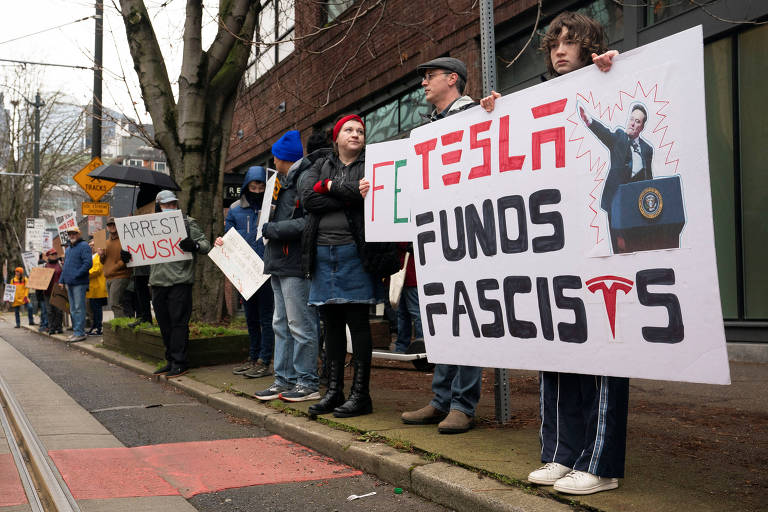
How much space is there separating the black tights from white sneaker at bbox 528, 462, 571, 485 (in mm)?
1917

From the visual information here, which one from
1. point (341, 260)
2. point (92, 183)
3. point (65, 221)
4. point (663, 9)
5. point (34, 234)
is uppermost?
point (663, 9)

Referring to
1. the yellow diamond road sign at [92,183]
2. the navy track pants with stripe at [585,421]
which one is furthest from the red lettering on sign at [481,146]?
the yellow diamond road sign at [92,183]

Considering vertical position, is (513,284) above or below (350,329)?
above

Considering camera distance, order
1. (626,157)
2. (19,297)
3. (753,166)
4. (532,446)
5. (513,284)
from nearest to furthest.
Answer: (626,157)
(513,284)
(532,446)
(753,166)
(19,297)

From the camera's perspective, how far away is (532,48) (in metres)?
10.3

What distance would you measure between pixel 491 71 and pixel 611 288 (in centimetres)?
194

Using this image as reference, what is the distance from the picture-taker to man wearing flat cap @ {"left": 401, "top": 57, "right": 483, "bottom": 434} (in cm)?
448

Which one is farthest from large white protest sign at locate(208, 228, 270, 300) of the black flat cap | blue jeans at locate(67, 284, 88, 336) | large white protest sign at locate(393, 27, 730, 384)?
blue jeans at locate(67, 284, 88, 336)

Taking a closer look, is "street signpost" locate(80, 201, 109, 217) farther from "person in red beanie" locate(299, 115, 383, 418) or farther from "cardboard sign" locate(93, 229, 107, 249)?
"person in red beanie" locate(299, 115, 383, 418)

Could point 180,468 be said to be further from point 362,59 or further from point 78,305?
point 362,59

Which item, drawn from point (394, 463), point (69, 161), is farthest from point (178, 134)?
point (69, 161)

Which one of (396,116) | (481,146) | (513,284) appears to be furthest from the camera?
(396,116)

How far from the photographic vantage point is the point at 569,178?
3383mm

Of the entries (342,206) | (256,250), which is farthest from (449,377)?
(256,250)
